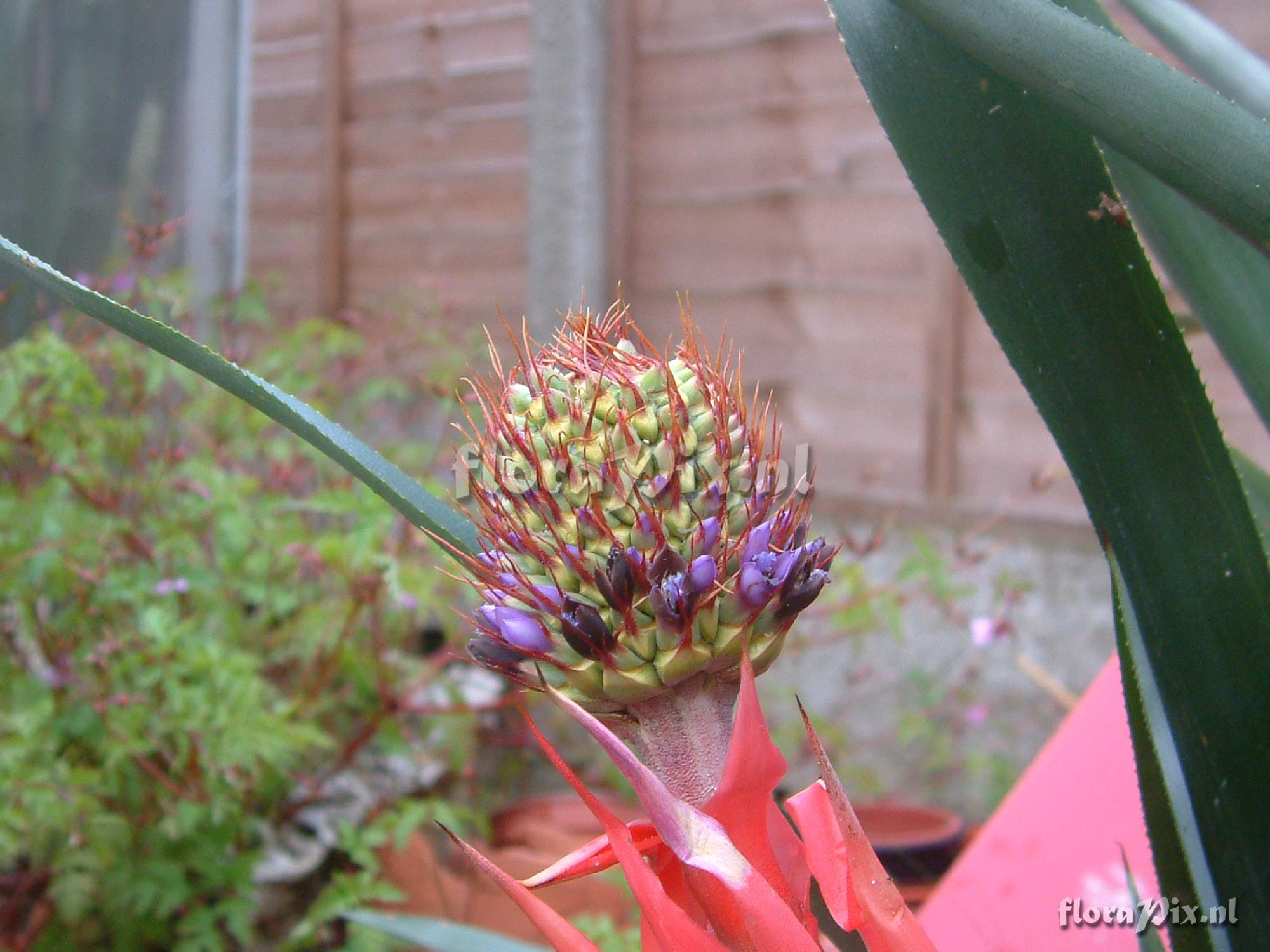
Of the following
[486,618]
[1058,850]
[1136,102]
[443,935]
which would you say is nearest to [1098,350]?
[1136,102]

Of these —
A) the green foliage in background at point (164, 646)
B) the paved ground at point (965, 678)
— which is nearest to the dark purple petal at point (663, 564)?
the green foliage in background at point (164, 646)

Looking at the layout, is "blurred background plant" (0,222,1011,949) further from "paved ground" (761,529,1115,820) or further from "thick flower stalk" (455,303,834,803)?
"thick flower stalk" (455,303,834,803)

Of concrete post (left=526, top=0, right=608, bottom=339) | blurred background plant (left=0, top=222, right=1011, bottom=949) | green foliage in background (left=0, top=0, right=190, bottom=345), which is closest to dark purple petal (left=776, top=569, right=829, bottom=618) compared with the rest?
blurred background plant (left=0, top=222, right=1011, bottom=949)

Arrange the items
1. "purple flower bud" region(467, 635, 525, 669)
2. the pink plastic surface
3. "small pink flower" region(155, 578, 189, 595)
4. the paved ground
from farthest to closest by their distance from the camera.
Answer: the paved ground, "small pink flower" region(155, 578, 189, 595), the pink plastic surface, "purple flower bud" region(467, 635, 525, 669)

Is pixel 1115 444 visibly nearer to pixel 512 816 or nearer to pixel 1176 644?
pixel 1176 644

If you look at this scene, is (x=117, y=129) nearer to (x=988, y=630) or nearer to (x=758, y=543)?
(x=988, y=630)

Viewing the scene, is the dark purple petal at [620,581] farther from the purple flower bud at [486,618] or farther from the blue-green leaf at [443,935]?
the blue-green leaf at [443,935]
